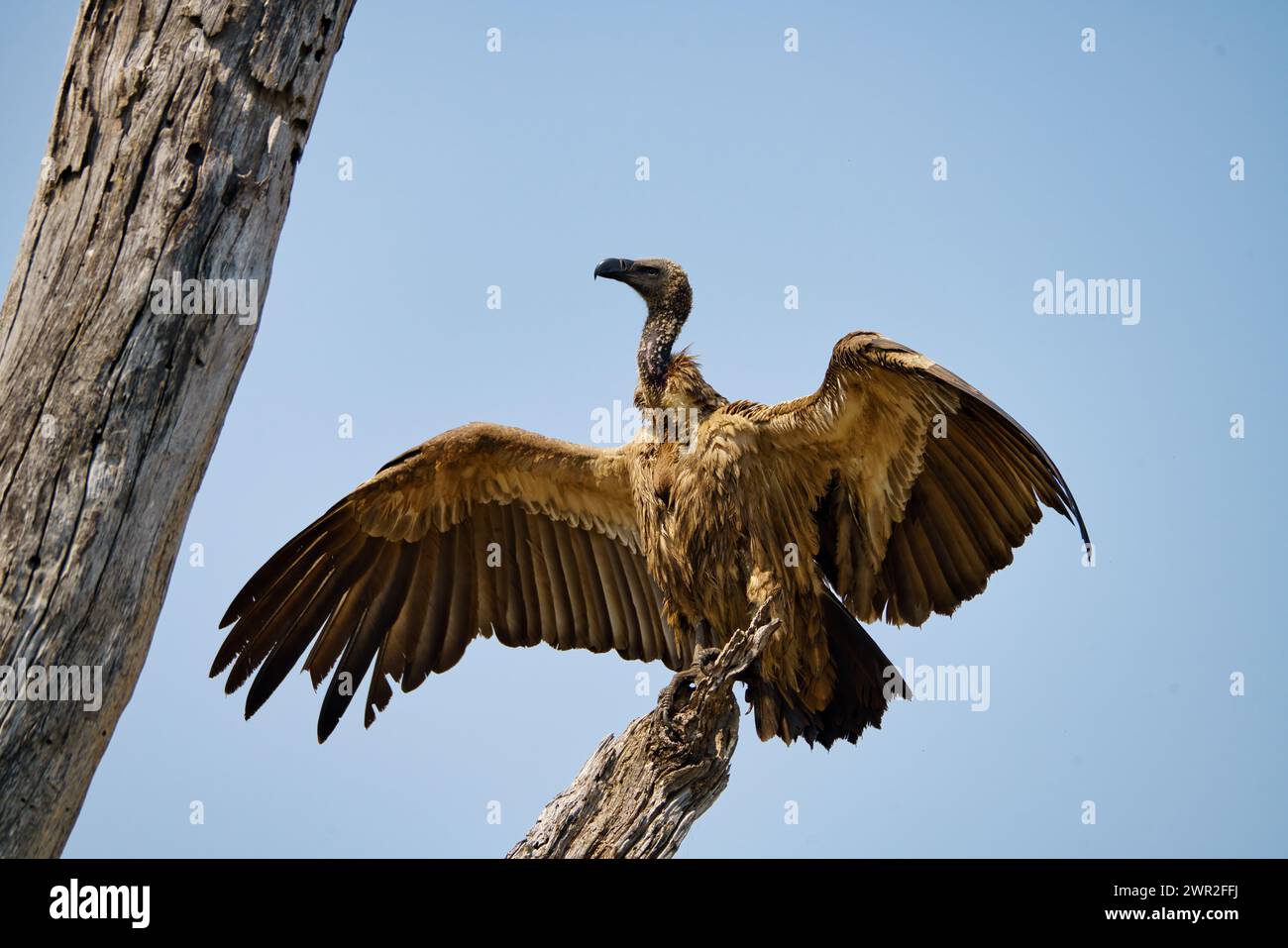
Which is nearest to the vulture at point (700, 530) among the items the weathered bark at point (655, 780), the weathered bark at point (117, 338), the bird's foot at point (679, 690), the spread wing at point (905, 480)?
the spread wing at point (905, 480)

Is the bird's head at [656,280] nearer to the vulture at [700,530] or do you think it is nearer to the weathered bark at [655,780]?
the vulture at [700,530]

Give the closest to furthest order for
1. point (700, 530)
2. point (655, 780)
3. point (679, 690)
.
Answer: point (655, 780), point (679, 690), point (700, 530)

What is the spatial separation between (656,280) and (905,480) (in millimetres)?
1914

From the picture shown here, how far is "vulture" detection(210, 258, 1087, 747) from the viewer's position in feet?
21.5

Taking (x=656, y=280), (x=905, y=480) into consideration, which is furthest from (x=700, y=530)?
(x=656, y=280)

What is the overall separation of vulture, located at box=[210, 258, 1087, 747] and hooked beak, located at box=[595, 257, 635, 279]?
0.01 meters

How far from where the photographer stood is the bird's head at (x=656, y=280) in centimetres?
755

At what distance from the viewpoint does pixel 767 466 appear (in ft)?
22.4

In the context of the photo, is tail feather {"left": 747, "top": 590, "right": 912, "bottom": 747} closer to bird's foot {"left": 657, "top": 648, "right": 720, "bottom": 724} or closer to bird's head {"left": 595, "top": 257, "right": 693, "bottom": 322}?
bird's foot {"left": 657, "top": 648, "right": 720, "bottom": 724}

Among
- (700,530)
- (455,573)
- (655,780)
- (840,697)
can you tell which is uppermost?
(700,530)

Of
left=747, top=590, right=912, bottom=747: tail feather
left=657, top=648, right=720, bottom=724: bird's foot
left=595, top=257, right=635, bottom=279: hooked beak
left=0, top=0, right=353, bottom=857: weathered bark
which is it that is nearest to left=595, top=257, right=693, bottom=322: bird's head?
left=595, top=257, right=635, bottom=279: hooked beak

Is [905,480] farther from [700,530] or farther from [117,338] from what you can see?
[117,338]

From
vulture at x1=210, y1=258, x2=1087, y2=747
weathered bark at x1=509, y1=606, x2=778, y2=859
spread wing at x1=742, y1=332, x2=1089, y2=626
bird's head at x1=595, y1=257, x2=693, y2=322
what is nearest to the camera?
weathered bark at x1=509, y1=606, x2=778, y2=859

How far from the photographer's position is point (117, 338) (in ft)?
12.3
